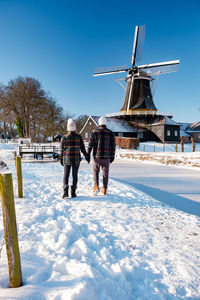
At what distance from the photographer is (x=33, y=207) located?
139 inches

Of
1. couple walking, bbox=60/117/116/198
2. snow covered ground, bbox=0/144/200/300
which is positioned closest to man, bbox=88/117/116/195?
couple walking, bbox=60/117/116/198

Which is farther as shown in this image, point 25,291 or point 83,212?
point 83,212

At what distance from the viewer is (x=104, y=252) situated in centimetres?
213

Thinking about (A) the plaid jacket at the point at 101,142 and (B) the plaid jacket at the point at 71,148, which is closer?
(B) the plaid jacket at the point at 71,148

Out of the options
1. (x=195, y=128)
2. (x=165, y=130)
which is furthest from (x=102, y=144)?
(x=195, y=128)

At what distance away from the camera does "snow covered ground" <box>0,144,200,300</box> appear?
1.58 m

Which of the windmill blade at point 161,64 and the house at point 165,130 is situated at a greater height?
the windmill blade at point 161,64

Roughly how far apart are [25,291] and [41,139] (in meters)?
43.1

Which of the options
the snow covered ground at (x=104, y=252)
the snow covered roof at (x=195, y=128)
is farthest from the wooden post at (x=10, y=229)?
the snow covered roof at (x=195, y=128)

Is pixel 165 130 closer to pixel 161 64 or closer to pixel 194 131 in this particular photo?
pixel 161 64

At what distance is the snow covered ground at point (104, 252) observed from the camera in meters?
1.58

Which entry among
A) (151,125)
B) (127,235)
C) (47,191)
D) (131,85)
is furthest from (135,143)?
(127,235)

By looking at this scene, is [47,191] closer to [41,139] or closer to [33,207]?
[33,207]

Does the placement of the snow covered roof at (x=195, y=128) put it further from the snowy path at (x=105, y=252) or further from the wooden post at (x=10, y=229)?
the wooden post at (x=10, y=229)
